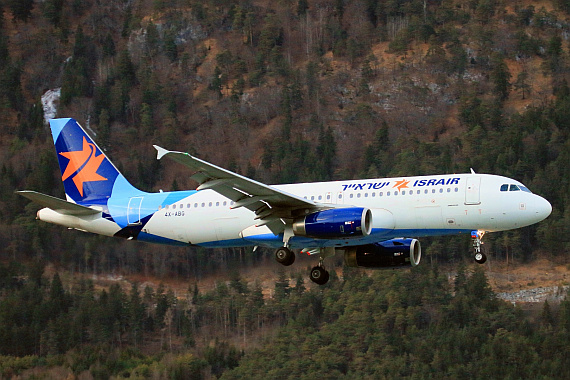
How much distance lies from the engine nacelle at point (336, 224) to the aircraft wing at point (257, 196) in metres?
0.77

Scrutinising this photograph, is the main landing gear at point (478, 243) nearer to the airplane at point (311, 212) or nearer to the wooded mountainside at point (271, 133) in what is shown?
the airplane at point (311, 212)

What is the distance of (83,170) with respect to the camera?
183 ft

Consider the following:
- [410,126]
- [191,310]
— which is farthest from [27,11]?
[191,310]

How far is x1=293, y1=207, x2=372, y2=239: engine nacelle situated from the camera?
4669 cm

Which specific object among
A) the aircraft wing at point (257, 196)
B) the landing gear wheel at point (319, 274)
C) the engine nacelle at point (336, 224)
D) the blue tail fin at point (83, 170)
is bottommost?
the landing gear wheel at point (319, 274)

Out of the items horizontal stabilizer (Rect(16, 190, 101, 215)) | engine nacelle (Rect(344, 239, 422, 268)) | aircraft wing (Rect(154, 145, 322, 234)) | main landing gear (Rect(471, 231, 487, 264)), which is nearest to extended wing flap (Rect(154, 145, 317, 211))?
aircraft wing (Rect(154, 145, 322, 234))

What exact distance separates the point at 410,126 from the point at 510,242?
114 ft

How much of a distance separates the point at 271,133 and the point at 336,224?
10744 centimetres

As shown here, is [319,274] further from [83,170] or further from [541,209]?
[83,170]

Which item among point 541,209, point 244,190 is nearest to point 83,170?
point 244,190

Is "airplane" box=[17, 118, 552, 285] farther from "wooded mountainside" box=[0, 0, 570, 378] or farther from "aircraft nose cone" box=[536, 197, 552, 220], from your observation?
"wooded mountainside" box=[0, 0, 570, 378]

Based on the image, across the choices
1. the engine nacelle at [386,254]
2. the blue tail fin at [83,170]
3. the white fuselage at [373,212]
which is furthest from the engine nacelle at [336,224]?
the blue tail fin at [83,170]

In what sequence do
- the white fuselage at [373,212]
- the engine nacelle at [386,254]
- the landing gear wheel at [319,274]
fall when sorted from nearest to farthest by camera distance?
the white fuselage at [373,212] → the landing gear wheel at [319,274] → the engine nacelle at [386,254]

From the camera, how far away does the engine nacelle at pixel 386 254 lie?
52094 millimetres
